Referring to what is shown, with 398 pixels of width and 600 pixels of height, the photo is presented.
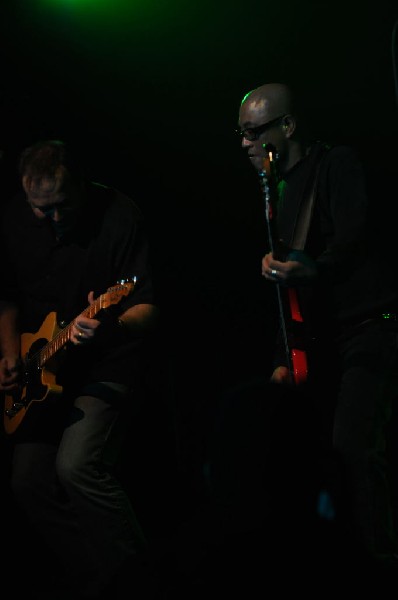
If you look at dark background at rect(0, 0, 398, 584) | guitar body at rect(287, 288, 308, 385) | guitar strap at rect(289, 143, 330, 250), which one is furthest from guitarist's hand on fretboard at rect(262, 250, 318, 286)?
dark background at rect(0, 0, 398, 584)

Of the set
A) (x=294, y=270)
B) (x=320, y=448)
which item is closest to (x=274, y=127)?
(x=294, y=270)

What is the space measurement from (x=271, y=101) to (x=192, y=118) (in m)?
1.32

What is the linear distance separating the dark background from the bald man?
108 centimetres

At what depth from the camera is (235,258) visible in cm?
468

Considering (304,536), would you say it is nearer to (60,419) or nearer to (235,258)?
(60,419)

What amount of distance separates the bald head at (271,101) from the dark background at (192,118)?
937mm

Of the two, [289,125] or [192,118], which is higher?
[192,118]

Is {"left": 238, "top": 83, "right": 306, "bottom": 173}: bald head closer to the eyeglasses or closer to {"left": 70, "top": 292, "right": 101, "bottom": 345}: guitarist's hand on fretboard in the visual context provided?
the eyeglasses

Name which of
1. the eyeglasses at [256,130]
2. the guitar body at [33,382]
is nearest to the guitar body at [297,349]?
the eyeglasses at [256,130]

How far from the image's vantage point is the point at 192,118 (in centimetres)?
461

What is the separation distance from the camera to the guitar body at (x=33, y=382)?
11.3 ft

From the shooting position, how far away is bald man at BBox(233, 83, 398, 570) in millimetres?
2758

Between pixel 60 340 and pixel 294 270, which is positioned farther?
pixel 60 340

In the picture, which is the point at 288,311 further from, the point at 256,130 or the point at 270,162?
the point at 256,130
